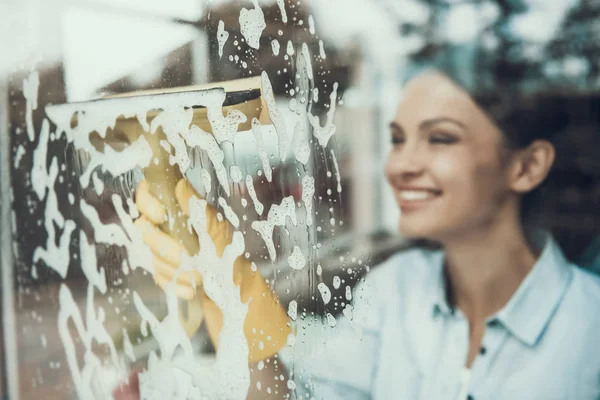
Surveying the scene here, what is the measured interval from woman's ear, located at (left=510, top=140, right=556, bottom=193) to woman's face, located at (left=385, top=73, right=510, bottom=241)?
0.08 ft

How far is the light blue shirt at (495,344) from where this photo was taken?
0.79m

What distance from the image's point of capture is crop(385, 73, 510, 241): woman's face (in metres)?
0.93

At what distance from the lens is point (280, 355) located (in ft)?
2.01

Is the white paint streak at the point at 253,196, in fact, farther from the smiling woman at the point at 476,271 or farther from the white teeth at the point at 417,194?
the white teeth at the point at 417,194

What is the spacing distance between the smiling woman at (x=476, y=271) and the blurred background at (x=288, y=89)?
4 cm

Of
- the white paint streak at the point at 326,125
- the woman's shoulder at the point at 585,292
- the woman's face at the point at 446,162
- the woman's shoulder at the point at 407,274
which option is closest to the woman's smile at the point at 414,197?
the woman's face at the point at 446,162

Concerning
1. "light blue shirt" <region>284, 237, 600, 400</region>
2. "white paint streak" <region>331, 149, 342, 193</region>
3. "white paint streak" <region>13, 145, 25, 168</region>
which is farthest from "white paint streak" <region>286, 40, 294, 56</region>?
"white paint streak" <region>13, 145, 25, 168</region>

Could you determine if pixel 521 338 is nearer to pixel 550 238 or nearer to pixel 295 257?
pixel 550 238

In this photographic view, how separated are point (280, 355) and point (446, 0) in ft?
2.54

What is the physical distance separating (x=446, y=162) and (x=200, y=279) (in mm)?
506

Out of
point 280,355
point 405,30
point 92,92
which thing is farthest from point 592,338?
point 92,92

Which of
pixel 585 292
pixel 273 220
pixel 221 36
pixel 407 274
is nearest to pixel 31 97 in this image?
pixel 221 36

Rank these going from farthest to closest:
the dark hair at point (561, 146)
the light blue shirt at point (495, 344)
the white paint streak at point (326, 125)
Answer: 1. the dark hair at point (561, 146)
2. the light blue shirt at point (495, 344)
3. the white paint streak at point (326, 125)

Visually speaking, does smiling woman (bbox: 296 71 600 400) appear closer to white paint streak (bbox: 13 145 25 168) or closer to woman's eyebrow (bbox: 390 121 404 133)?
woman's eyebrow (bbox: 390 121 404 133)
